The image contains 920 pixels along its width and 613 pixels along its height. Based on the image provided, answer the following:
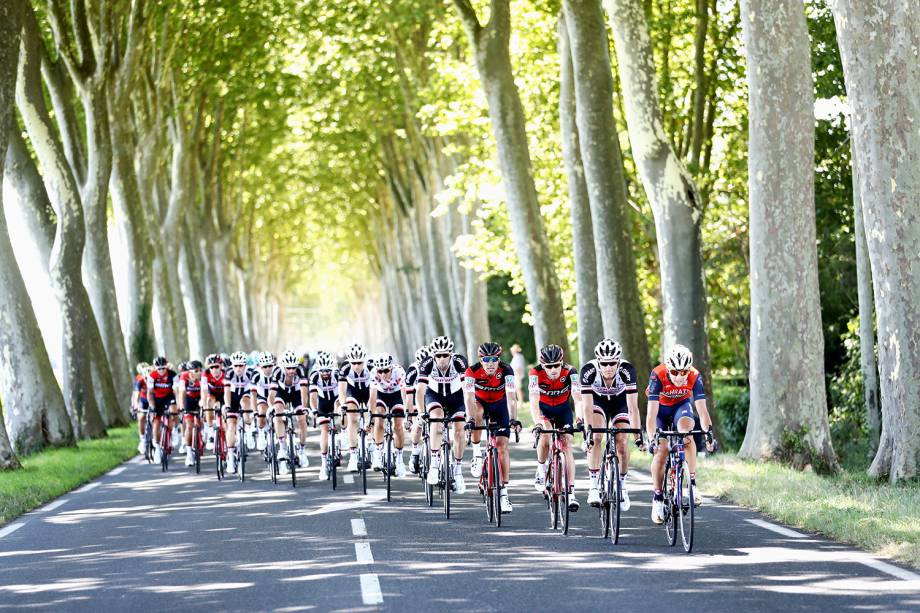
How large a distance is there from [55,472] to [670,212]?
9690 mm

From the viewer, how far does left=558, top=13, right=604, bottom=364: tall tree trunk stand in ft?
87.7

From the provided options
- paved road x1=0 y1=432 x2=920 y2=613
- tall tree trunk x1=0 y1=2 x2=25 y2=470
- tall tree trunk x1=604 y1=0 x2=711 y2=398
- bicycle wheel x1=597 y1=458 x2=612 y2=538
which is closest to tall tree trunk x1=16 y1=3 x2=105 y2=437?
tall tree trunk x1=0 y1=2 x2=25 y2=470

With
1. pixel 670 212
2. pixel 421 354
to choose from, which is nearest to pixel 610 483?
pixel 421 354

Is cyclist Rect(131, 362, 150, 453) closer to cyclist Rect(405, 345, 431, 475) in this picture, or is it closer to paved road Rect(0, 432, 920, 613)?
cyclist Rect(405, 345, 431, 475)

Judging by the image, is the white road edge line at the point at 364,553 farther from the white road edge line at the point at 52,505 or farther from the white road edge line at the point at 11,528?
the white road edge line at the point at 52,505

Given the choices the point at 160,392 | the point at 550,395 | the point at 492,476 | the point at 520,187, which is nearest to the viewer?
the point at 550,395

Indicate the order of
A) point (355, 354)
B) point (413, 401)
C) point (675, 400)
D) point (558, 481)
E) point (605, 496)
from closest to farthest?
point (675, 400), point (605, 496), point (558, 481), point (413, 401), point (355, 354)

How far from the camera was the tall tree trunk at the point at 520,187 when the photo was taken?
90.1 ft

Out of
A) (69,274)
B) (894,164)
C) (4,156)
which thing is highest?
(4,156)

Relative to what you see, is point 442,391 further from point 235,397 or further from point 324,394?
point 235,397

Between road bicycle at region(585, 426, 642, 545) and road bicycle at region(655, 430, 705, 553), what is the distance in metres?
0.39

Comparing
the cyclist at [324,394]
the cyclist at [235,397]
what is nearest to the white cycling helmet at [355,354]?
the cyclist at [324,394]

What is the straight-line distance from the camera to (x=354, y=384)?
18.4 m

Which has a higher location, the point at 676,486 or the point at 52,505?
the point at 676,486
